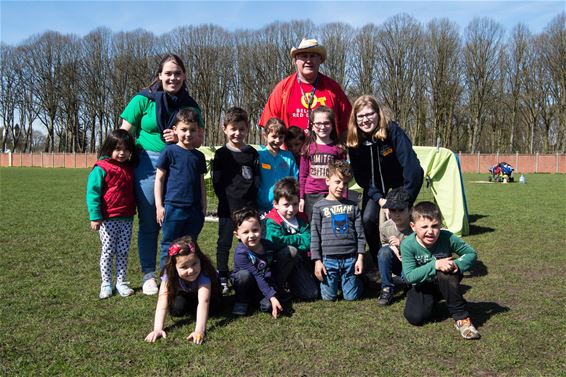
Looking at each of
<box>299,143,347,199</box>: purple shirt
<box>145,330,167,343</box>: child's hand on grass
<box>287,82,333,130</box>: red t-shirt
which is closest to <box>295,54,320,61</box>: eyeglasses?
<box>287,82,333,130</box>: red t-shirt

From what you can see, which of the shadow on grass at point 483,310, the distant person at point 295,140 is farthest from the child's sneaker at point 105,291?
the shadow on grass at point 483,310

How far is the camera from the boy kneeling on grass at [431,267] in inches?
140

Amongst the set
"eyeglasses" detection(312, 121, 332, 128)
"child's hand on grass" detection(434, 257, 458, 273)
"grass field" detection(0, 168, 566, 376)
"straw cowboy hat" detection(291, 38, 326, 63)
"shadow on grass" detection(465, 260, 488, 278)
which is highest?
"straw cowboy hat" detection(291, 38, 326, 63)

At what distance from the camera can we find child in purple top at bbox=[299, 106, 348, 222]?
457 centimetres

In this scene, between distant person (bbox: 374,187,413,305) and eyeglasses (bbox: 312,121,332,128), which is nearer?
distant person (bbox: 374,187,413,305)

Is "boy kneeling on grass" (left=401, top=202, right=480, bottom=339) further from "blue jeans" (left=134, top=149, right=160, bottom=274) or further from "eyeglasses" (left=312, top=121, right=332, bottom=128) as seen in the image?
"blue jeans" (left=134, top=149, right=160, bottom=274)

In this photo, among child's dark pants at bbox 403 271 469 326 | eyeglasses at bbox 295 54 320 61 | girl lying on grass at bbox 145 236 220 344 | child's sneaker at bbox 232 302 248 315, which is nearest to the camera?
girl lying on grass at bbox 145 236 220 344

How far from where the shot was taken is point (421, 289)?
3777 mm

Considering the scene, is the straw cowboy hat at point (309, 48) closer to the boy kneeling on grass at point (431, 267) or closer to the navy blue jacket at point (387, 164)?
the navy blue jacket at point (387, 164)

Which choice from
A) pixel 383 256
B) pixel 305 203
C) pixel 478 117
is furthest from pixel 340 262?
pixel 478 117

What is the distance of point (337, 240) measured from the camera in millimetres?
4355

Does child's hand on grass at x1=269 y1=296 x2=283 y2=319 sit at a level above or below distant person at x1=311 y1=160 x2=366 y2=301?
below

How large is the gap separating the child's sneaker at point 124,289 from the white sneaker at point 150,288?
0.11 m

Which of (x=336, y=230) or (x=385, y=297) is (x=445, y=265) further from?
(x=336, y=230)
